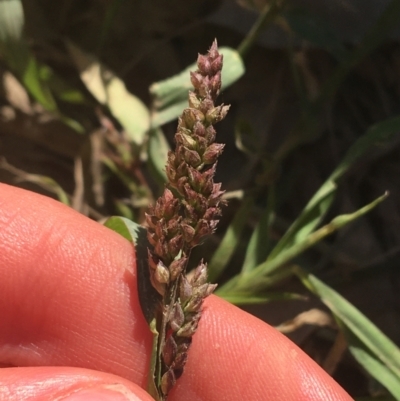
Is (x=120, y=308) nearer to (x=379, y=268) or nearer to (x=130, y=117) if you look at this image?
(x=130, y=117)

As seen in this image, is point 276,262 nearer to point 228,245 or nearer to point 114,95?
point 228,245

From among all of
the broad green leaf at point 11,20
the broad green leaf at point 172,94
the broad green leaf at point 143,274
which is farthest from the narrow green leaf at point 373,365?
the broad green leaf at point 11,20

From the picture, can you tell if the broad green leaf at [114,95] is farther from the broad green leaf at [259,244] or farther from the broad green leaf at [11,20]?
the broad green leaf at [259,244]

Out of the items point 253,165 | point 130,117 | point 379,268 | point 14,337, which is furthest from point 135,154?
point 379,268

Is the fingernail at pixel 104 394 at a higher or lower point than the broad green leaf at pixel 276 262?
lower

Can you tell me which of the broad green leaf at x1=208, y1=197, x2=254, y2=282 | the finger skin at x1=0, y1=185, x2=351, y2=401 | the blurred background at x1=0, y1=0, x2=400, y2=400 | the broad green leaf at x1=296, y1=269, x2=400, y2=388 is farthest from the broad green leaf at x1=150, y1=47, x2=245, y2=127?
the broad green leaf at x1=296, y1=269, x2=400, y2=388

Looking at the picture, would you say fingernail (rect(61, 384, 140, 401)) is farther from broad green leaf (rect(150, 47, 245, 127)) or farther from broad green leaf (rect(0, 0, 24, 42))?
broad green leaf (rect(0, 0, 24, 42))
